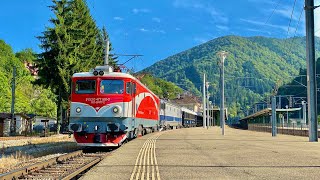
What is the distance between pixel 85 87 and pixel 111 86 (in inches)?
50.2


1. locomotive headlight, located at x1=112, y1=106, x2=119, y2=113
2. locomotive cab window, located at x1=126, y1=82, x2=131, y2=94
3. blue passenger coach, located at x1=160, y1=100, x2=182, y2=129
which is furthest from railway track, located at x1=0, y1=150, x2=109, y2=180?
blue passenger coach, located at x1=160, y1=100, x2=182, y2=129

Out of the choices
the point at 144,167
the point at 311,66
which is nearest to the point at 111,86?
the point at 144,167

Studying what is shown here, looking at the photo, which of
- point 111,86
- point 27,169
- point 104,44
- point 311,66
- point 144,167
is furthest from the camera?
point 104,44

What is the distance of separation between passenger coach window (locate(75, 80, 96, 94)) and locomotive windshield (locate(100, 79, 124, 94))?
0.41 meters

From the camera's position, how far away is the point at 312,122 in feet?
78.6

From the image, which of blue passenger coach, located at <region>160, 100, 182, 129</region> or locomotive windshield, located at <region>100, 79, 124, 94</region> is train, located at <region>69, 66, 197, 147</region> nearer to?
locomotive windshield, located at <region>100, 79, 124, 94</region>

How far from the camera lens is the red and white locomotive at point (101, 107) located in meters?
18.5

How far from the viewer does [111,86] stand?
63.8ft

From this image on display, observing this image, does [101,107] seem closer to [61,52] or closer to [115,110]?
[115,110]

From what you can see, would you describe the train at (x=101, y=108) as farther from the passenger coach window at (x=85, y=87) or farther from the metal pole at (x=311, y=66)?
the metal pole at (x=311, y=66)

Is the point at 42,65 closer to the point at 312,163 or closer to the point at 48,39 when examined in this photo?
the point at 48,39

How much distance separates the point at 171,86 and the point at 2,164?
14751 centimetres

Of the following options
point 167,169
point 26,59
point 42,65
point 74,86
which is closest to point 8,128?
point 42,65

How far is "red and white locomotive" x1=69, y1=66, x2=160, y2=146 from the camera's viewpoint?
727 inches
